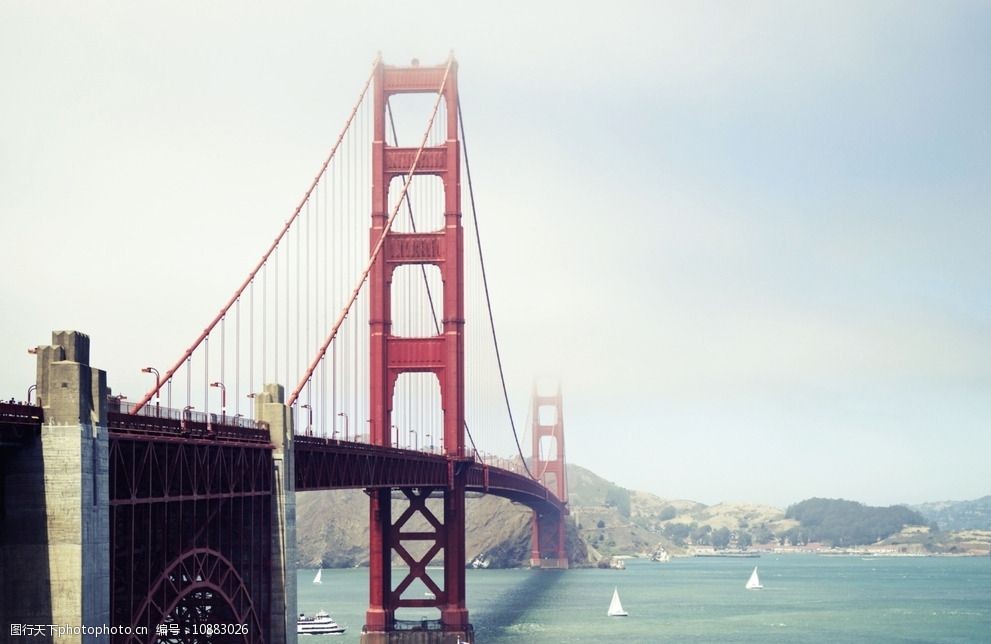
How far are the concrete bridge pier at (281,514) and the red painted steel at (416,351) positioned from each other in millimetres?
30806

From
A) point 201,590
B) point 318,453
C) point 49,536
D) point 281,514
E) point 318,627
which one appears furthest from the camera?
point 318,627

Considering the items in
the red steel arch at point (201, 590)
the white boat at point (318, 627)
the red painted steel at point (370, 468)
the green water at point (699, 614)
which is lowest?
the green water at point (699, 614)

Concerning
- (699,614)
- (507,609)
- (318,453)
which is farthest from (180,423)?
(699,614)

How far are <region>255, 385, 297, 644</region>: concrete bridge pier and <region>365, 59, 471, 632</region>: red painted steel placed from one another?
30.8 meters

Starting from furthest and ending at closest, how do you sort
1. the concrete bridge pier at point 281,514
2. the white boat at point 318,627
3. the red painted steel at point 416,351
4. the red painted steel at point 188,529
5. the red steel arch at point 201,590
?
the white boat at point 318,627, the red painted steel at point 416,351, the concrete bridge pier at point 281,514, the red steel arch at point 201,590, the red painted steel at point 188,529

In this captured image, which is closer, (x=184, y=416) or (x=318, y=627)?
(x=184, y=416)

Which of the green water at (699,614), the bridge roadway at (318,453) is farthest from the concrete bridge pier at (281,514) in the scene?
the green water at (699,614)

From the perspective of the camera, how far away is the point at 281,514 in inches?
2032

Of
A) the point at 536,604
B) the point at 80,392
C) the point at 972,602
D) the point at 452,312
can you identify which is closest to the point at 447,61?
the point at 452,312

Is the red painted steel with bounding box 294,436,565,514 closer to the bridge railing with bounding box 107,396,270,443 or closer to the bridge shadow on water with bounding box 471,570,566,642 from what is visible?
the bridge railing with bounding box 107,396,270,443

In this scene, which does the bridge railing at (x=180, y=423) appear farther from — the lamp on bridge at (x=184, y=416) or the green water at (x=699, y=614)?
the green water at (x=699, y=614)

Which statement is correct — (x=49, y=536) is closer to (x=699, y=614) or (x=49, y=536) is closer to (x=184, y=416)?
(x=184, y=416)

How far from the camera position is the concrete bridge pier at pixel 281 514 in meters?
51.6

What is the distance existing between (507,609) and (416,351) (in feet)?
187
